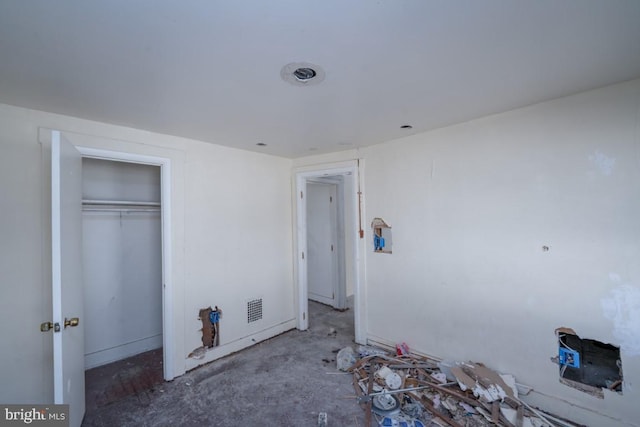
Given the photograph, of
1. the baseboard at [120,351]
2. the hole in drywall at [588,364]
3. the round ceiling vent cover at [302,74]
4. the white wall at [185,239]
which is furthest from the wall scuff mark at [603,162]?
the baseboard at [120,351]

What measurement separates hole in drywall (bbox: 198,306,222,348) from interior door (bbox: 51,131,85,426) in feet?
3.26

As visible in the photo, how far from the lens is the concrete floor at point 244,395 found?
6.86 ft

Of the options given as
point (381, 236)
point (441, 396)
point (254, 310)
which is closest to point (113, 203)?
point (254, 310)

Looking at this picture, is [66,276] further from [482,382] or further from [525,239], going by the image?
[525,239]

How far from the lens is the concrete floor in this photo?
82.3 inches

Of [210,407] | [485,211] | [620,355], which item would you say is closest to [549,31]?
[485,211]

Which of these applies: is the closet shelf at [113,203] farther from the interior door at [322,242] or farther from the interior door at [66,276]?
the interior door at [322,242]

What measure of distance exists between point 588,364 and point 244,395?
2.56m

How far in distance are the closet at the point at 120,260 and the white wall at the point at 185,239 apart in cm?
74

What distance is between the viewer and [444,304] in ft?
8.60

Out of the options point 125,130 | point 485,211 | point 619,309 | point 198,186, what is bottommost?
point 619,309

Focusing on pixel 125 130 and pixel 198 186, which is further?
pixel 198 186

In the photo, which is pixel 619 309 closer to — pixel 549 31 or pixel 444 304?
pixel 444 304

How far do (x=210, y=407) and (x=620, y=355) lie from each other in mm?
2898
